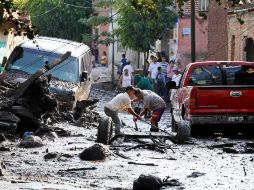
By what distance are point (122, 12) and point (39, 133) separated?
28742mm

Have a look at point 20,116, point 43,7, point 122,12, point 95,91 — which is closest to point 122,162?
point 20,116

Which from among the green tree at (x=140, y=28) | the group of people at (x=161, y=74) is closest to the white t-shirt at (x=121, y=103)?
the group of people at (x=161, y=74)

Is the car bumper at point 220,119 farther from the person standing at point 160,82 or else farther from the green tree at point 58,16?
the green tree at point 58,16

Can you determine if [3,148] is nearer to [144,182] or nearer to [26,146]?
[26,146]

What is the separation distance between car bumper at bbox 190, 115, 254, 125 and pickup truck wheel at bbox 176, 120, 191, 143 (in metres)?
1.46

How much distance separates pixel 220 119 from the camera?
61.6 ft

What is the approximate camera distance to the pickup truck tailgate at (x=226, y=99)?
61.5ft

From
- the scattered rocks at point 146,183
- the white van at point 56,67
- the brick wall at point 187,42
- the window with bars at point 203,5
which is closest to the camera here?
the scattered rocks at point 146,183

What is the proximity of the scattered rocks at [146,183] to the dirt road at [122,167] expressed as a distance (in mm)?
332

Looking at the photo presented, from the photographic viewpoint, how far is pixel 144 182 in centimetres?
1095

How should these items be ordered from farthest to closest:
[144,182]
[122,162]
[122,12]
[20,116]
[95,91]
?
[122,12] → [95,91] → [20,116] → [122,162] → [144,182]

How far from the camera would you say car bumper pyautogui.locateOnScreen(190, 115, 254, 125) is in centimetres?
1877

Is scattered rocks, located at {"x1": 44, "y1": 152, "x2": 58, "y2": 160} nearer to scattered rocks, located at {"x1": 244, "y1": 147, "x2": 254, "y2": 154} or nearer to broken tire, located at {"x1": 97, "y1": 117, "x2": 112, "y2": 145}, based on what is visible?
broken tire, located at {"x1": 97, "y1": 117, "x2": 112, "y2": 145}

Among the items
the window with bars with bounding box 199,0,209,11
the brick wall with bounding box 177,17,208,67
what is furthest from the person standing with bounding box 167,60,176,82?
the window with bars with bounding box 199,0,209,11
